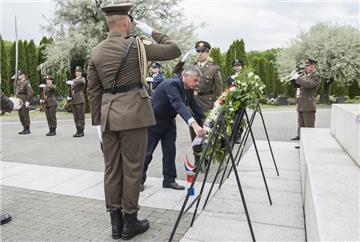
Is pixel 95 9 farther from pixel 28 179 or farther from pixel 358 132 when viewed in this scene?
pixel 358 132

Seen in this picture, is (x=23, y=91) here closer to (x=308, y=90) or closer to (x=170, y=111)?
(x=170, y=111)

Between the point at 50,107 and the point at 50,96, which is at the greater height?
the point at 50,96

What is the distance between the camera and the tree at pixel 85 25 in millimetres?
19750

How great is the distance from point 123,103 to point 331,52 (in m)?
28.4

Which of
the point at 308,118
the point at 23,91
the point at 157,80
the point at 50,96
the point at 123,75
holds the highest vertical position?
the point at 123,75

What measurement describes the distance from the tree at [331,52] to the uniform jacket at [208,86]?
23.4m

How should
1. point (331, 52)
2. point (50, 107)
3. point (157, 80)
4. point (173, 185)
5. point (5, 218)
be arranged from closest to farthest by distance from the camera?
1. point (5, 218)
2. point (173, 185)
3. point (157, 80)
4. point (50, 107)
5. point (331, 52)

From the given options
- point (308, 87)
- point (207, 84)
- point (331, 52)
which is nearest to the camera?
point (207, 84)

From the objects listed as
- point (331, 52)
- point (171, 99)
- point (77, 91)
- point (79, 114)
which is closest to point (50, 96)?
point (77, 91)

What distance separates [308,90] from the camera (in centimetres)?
816

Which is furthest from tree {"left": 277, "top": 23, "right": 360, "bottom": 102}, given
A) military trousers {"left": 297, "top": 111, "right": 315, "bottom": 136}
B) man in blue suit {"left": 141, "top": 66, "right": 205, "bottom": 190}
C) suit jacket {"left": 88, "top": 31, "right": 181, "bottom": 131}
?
suit jacket {"left": 88, "top": 31, "right": 181, "bottom": 131}

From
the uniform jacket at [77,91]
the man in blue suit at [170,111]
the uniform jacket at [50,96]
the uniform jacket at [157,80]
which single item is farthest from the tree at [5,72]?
the man in blue suit at [170,111]

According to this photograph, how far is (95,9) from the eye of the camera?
19.9 metres

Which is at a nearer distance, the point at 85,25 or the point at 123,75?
the point at 123,75
